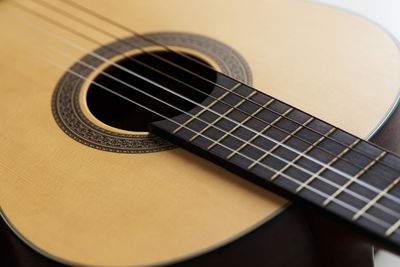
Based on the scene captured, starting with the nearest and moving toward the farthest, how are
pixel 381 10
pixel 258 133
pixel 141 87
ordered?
pixel 258 133, pixel 141 87, pixel 381 10

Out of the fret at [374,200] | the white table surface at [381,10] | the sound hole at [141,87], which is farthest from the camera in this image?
the white table surface at [381,10]

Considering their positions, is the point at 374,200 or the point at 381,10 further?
the point at 381,10

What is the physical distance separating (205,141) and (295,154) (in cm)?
13

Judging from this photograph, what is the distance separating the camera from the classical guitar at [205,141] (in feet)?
2.17

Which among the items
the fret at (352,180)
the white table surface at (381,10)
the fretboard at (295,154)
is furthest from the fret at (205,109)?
the white table surface at (381,10)

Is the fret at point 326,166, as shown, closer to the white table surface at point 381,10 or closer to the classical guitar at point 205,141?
the classical guitar at point 205,141

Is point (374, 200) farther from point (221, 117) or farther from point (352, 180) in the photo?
point (221, 117)

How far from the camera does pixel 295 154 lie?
72cm

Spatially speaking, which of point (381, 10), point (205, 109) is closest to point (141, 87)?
point (205, 109)

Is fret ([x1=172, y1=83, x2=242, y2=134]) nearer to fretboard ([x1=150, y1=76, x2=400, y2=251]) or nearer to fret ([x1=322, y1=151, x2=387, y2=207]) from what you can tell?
fretboard ([x1=150, y1=76, x2=400, y2=251])

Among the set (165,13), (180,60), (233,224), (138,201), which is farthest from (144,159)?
(165,13)

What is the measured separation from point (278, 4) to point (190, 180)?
1.72ft

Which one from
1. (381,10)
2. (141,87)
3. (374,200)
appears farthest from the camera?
(381,10)

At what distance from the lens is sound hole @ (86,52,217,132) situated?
38.8 inches
